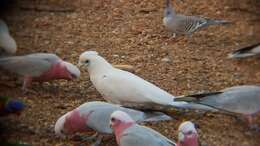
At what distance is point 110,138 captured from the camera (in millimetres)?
2076

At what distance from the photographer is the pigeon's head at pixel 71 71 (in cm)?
226

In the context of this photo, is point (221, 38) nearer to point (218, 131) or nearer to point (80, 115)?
point (218, 131)

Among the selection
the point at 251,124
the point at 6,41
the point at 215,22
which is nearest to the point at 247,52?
the point at 215,22

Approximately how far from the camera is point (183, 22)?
2820 millimetres

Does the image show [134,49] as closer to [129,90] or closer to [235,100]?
[129,90]

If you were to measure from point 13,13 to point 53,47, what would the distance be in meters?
0.22

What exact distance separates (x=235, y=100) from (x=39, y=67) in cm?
75

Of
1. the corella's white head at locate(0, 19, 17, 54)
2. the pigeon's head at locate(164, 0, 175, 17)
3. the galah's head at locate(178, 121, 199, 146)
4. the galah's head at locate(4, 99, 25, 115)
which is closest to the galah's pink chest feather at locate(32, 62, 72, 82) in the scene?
the corella's white head at locate(0, 19, 17, 54)

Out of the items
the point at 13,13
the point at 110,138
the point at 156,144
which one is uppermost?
the point at 13,13

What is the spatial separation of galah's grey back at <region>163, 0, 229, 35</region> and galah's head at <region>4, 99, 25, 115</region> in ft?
3.44

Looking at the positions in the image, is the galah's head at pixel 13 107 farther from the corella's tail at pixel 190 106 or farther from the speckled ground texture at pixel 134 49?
the corella's tail at pixel 190 106

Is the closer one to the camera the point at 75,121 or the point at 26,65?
the point at 75,121

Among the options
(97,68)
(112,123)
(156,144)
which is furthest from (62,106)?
(156,144)

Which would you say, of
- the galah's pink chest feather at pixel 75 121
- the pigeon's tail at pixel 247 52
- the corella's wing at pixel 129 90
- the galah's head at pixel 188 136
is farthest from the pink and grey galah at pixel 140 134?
the pigeon's tail at pixel 247 52
